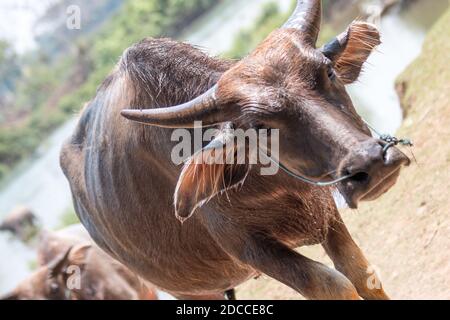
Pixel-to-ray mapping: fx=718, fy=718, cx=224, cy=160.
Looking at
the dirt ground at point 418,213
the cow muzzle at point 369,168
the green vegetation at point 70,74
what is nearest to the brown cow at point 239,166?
the cow muzzle at point 369,168

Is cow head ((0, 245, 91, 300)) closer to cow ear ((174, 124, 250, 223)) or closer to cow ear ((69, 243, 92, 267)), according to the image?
cow ear ((69, 243, 92, 267))

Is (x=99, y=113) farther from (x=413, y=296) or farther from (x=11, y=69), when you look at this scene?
(x=11, y=69)

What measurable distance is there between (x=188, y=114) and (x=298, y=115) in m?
0.69

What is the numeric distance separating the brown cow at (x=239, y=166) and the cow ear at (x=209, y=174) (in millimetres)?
10

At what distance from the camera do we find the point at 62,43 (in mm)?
50656

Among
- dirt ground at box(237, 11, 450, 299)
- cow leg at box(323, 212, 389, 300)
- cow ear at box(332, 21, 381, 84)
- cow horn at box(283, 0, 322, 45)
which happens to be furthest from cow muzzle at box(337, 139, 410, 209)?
dirt ground at box(237, 11, 450, 299)

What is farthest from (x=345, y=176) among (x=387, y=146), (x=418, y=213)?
(x=418, y=213)

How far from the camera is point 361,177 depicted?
13.1 ft

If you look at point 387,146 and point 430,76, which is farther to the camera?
point 430,76

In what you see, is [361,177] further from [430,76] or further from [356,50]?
[430,76]

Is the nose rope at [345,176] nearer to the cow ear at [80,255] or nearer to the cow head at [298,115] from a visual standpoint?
the cow head at [298,115]
